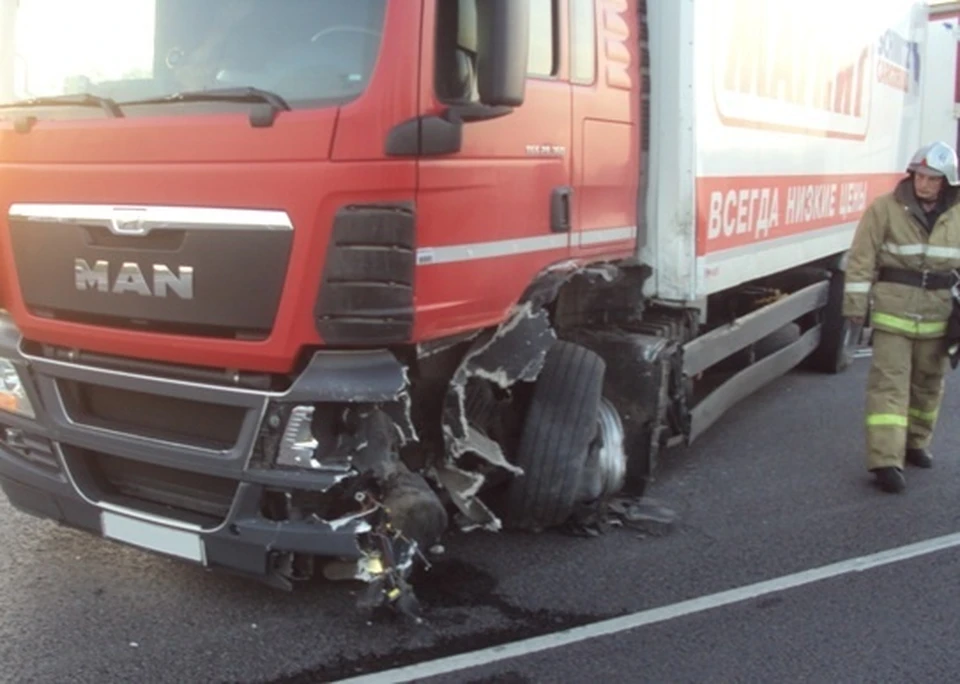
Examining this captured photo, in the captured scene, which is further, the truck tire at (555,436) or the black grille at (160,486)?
the truck tire at (555,436)

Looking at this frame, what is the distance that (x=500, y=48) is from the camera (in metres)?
2.97

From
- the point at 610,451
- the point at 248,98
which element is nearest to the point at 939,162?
the point at 610,451

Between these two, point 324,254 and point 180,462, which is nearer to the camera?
point 324,254

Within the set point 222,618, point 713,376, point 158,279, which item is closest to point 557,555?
point 222,618

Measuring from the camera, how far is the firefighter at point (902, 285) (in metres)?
5.11

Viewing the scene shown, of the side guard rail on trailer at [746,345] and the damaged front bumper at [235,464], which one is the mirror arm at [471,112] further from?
the side guard rail on trailer at [746,345]

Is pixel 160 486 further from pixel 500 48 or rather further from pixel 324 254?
pixel 500 48

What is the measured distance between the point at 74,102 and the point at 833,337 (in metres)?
6.01

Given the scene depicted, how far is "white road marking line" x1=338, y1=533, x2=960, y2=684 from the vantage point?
3260mm

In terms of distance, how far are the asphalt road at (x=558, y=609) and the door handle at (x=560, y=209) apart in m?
1.34

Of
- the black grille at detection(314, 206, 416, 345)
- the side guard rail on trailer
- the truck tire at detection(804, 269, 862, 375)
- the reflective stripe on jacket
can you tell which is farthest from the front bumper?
the truck tire at detection(804, 269, 862, 375)

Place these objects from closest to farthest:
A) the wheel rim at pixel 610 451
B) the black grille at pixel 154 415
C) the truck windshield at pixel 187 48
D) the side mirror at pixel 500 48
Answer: the side mirror at pixel 500 48 → the truck windshield at pixel 187 48 → the black grille at pixel 154 415 → the wheel rim at pixel 610 451

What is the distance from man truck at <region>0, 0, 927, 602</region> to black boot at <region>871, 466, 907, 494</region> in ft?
5.12

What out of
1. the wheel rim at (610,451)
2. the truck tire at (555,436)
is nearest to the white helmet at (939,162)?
the wheel rim at (610,451)
